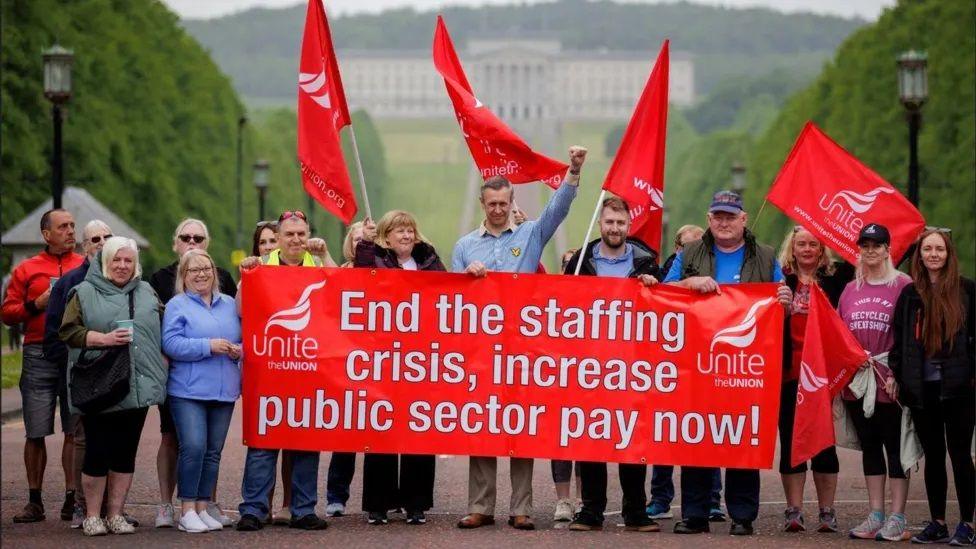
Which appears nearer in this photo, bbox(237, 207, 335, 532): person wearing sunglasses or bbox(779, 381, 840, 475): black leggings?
bbox(237, 207, 335, 532): person wearing sunglasses

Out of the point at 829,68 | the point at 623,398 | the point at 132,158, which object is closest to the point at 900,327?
the point at 623,398

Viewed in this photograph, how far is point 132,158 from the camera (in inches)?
1937

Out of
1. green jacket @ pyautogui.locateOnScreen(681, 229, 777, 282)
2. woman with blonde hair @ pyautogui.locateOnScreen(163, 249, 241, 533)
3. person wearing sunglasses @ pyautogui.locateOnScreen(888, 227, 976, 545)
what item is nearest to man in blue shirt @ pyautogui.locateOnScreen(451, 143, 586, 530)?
green jacket @ pyautogui.locateOnScreen(681, 229, 777, 282)

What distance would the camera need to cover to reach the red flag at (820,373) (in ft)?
38.6

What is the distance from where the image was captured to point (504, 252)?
1216cm

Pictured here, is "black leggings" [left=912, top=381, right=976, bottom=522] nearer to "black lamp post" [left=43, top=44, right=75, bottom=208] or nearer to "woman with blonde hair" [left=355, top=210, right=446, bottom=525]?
"woman with blonde hair" [left=355, top=210, right=446, bottom=525]

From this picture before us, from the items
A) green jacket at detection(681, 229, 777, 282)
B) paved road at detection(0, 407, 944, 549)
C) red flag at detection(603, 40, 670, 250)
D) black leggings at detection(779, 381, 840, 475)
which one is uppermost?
red flag at detection(603, 40, 670, 250)

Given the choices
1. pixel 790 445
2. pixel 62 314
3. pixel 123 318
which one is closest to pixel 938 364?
pixel 790 445

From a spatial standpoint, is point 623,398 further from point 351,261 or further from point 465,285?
point 351,261

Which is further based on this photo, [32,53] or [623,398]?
[32,53]

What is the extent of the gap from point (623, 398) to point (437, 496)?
286 cm

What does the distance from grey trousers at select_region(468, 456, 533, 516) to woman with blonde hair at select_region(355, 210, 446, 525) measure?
30cm

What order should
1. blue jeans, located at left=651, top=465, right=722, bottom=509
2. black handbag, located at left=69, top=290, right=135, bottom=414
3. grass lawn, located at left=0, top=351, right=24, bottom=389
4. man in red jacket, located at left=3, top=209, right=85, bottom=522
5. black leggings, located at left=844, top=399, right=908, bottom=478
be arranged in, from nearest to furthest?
black handbag, located at left=69, top=290, right=135, bottom=414 < black leggings, located at left=844, top=399, right=908, bottom=478 < man in red jacket, located at left=3, top=209, right=85, bottom=522 < blue jeans, located at left=651, top=465, right=722, bottom=509 < grass lawn, located at left=0, top=351, right=24, bottom=389

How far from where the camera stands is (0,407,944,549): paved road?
1104 centimetres
